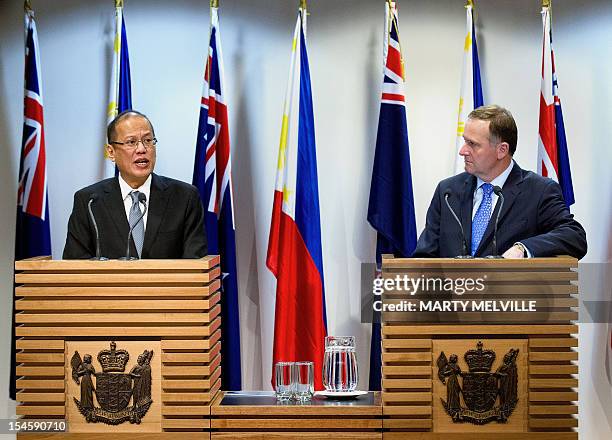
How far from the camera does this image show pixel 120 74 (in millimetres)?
5250

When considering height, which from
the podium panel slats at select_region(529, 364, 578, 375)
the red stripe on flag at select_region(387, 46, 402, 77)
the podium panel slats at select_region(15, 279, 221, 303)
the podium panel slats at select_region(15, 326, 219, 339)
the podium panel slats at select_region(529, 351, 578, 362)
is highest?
the red stripe on flag at select_region(387, 46, 402, 77)

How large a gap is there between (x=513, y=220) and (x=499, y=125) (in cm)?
43

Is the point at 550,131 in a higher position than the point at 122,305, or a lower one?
higher

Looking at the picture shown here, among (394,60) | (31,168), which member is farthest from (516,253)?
(31,168)

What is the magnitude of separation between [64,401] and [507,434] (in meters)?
1.33

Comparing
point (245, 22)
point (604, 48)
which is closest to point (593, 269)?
point (604, 48)

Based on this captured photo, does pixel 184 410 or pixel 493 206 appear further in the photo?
pixel 493 206

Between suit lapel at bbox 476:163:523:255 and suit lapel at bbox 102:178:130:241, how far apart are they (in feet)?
4.45

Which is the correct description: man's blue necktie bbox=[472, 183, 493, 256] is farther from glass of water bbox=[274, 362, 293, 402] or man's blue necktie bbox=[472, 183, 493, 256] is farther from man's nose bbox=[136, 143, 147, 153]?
man's nose bbox=[136, 143, 147, 153]

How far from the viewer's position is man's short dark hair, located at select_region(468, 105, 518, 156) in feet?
12.1

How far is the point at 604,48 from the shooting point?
5.48 meters

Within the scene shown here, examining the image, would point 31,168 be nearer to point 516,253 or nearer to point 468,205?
point 468,205

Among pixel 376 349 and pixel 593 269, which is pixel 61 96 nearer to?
pixel 376 349

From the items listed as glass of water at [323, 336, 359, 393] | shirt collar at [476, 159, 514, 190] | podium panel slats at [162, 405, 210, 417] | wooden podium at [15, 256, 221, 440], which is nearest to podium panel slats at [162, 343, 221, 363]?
wooden podium at [15, 256, 221, 440]
